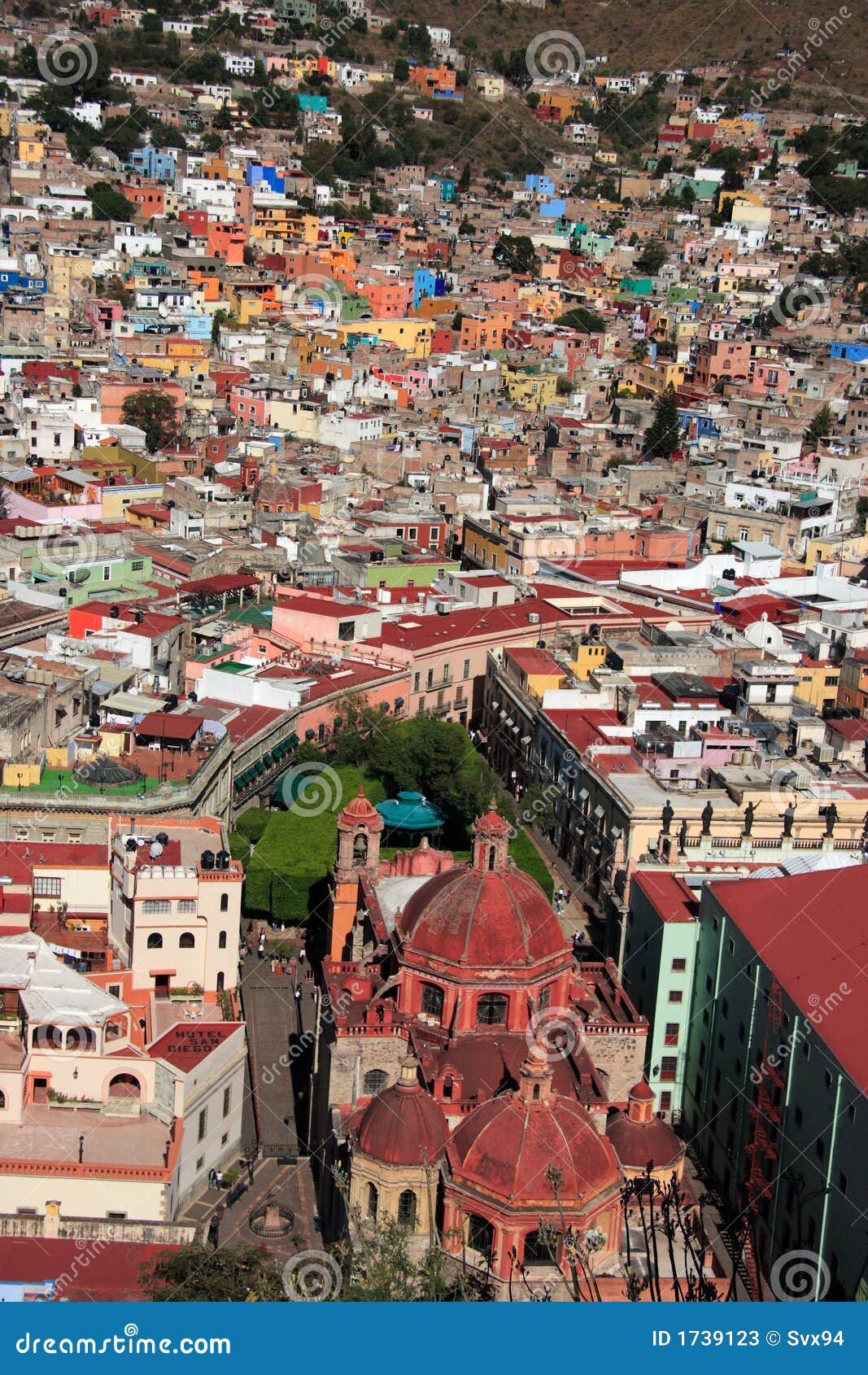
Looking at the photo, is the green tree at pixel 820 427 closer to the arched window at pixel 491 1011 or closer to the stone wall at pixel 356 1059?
the arched window at pixel 491 1011

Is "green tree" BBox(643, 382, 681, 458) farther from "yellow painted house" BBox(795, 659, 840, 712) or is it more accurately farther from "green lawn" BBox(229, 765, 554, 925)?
"green lawn" BBox(229, 765, 554, 925)

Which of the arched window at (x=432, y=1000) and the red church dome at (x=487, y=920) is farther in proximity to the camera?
the arched window at (x=432, y=1000)

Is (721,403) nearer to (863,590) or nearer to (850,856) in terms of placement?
(863,590)

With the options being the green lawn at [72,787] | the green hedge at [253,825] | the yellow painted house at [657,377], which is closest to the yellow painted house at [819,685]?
the green hedge at [253,825]

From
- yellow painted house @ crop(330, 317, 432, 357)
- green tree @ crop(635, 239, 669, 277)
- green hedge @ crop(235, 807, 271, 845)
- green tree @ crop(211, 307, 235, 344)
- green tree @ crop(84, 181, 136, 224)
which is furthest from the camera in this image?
green tree @ crop(635, 239, 669, 277)

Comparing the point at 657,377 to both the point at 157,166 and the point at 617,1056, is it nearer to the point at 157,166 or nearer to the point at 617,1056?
the point at 157,166

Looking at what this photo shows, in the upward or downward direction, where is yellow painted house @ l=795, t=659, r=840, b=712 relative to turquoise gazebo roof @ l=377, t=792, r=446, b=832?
upward

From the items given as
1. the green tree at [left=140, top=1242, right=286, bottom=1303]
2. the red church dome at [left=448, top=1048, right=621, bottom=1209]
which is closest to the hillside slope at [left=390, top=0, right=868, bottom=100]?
the red church dome at [left=448, top=1048, right=621, bottom=1209]
